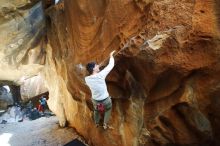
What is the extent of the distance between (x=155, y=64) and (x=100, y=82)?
1099 millimetres

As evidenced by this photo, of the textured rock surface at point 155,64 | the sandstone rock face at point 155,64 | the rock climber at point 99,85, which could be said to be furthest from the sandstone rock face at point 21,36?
the rock climber at point 99,85

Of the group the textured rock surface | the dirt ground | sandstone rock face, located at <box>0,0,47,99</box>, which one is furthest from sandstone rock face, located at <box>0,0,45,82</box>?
the textured rock surface

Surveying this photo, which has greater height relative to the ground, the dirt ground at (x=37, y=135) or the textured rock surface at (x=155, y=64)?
the textured rock surface at (x=155, y=64)

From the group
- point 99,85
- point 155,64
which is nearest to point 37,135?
point 99,85

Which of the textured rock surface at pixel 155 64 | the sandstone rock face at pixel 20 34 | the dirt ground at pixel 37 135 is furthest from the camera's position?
the sandstone rock face at pixel 20 34

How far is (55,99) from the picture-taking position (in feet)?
38.1

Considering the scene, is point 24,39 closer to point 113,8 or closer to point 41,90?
point 113,8

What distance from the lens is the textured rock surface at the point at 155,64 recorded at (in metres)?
4.81

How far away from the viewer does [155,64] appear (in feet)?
16.6

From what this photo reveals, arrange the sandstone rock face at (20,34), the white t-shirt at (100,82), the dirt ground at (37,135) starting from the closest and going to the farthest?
1. the white t-shirt at (100,82)
2. the dirt ground at (37,135)
3. the sandstone rock face at (20,34)

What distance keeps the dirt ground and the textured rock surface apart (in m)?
2.55

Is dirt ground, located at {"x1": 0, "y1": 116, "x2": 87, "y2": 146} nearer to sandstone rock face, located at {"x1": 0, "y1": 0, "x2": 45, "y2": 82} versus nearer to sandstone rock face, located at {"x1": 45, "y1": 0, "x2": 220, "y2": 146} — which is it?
sandstone rock face, located at {"x1": 0, "y1": 0, "x2": 45, "y2": 82}

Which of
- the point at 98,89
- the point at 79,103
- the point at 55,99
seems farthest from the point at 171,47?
the point at 55,99

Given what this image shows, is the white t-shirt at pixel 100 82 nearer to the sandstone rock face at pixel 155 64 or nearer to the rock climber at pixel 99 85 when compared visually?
the rock climber at pixel 99 85
